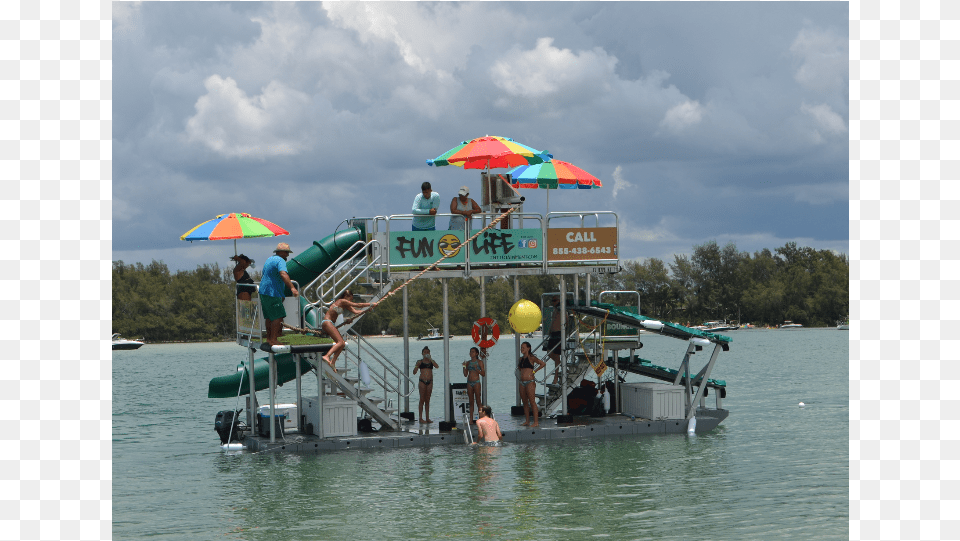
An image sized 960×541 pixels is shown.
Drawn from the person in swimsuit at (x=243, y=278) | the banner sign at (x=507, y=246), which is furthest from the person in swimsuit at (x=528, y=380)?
the person in swimsuit at (x=243, y=278)

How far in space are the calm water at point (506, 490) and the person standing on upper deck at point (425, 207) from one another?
5005mm

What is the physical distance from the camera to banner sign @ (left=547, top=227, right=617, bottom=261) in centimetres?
2242

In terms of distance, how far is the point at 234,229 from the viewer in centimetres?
2088

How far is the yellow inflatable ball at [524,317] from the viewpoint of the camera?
21.8 meters

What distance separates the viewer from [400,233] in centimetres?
2195

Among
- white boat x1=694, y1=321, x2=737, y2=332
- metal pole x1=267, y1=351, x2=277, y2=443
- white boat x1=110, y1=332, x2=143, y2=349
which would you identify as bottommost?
white boat x1=110, y1=332, x2=143, y2=349

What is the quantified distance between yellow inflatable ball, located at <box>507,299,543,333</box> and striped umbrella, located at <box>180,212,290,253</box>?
17.5 feet

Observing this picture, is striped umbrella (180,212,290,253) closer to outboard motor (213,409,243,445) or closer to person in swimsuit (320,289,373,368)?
person in swimsuit (320,289,373,368)

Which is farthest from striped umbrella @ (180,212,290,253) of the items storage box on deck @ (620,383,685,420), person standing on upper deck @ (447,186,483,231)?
storage box on deck @ (620,383,685,420)

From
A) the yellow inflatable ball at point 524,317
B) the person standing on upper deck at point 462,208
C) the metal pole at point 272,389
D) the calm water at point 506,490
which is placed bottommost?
the calm water at point 506,490

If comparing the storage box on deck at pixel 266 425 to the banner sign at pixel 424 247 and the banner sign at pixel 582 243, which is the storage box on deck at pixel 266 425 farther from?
the banner sign at pixel 582 243

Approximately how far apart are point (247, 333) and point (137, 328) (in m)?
122

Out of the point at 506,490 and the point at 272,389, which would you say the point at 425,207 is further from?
the point at 506,490
